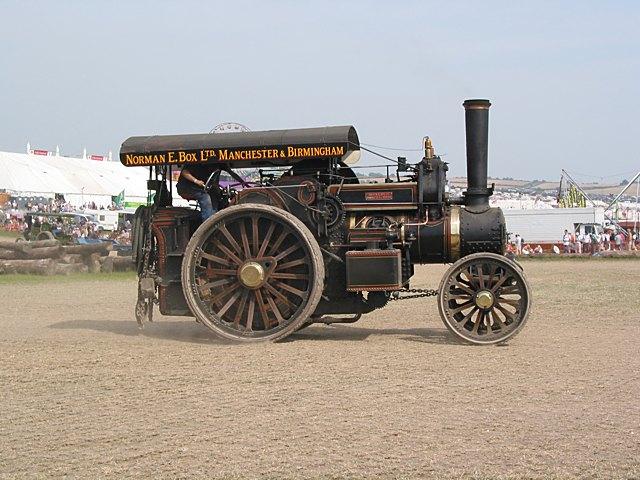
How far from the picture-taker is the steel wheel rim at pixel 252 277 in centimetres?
1162

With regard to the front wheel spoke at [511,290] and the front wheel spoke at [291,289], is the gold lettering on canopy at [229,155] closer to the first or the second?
the front wheel spoke at [291,289]

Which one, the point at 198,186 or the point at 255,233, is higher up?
the point at 198,186

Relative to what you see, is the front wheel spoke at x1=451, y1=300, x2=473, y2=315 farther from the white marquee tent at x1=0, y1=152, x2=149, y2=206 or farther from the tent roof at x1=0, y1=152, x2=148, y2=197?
the tent roof at x1=0, y1=152, x2=148, y2=197

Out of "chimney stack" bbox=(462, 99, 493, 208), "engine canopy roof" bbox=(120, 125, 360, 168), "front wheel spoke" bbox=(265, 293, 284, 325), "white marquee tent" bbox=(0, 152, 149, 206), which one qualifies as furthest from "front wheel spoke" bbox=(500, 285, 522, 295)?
"white marquee tent" bbox=(0, 152, 149, 206)

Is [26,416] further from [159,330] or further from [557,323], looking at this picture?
[557,323]

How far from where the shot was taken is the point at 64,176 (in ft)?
254

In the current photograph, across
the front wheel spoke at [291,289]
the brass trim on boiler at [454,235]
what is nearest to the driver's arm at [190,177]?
the front wheel spoke at [291,289]

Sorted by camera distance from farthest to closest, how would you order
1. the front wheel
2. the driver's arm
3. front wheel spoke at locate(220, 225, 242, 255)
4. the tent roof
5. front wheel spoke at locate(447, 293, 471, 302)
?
the tent roof
the driver's arm
front wheel spoke at locate(220, 225, 242, 255)
front wheel spoke at locate(447, 293, 471, 302)
the front wheel

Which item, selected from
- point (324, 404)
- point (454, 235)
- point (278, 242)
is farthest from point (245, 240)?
point (324, 404)

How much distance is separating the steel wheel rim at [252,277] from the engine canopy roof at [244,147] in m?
0.77

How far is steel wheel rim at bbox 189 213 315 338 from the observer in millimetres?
11625

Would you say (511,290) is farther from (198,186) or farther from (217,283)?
(198,186)

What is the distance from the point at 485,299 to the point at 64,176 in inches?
2753

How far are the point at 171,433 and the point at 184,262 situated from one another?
485cm
